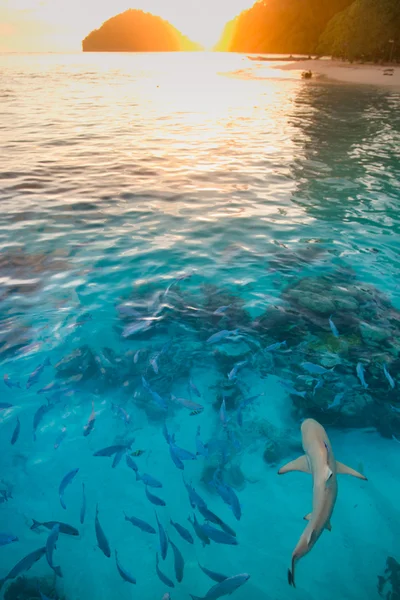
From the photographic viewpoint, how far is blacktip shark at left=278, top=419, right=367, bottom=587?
2.89 m

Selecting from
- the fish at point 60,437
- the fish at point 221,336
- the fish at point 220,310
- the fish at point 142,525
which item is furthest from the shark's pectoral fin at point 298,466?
the fish at point 220,310

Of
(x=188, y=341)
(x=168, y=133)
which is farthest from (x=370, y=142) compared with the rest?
(x=188, y=341)

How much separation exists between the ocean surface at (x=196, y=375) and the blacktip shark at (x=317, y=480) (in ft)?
3.32

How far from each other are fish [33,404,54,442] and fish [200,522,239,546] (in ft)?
8.21

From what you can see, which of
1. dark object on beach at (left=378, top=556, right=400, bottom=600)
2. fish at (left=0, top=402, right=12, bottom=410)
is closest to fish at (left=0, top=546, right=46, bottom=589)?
fish at (left=0, top=402, right=12, bottom=410)

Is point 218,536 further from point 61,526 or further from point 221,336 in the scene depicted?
point 221,336

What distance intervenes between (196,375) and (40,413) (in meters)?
2.35

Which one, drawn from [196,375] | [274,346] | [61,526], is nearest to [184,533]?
[61,526]

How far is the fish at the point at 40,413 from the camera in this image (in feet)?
16.4

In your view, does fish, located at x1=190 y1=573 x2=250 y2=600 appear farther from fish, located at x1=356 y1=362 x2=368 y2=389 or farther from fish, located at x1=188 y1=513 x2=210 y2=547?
fish, located at x1=356 y1=362 x2=368 y2=389

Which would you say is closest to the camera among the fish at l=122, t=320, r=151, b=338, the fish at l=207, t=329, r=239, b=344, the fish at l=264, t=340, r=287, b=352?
the fish at l=207, t=329, r=239, b=344

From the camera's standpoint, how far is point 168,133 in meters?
23.9

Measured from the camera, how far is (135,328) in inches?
280

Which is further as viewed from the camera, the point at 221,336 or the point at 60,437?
the point at 221,336
